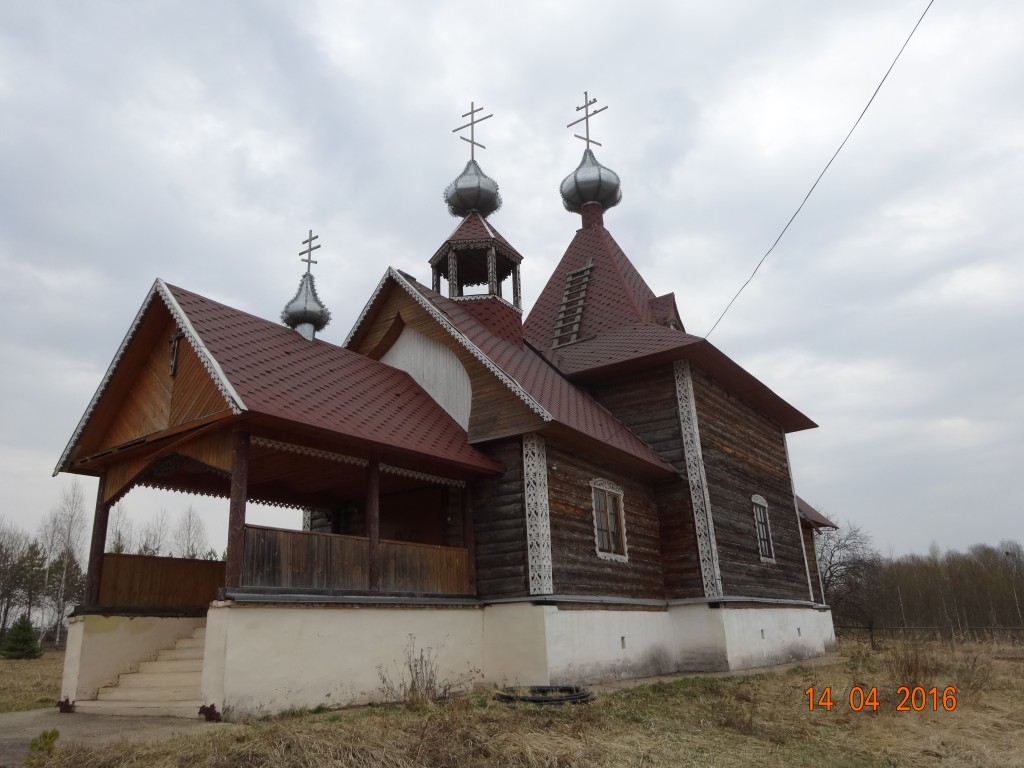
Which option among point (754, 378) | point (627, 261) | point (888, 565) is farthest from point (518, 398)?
point (888, 565)

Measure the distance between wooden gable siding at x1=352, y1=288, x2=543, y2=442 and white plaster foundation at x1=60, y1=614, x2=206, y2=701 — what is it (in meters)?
5.13

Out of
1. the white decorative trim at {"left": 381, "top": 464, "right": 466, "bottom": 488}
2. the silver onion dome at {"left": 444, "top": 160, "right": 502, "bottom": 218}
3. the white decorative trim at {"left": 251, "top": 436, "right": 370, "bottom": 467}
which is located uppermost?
the silver onion dome at {"left": 444, "top": 160, "right": 502, "bottom": 218}

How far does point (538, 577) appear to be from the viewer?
1097 cm

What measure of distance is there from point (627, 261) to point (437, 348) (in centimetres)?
782

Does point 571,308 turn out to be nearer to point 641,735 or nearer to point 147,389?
point 147,389

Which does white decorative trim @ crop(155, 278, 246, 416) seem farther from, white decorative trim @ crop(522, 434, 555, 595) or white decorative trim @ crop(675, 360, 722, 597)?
white decorative trim @ crop(675, 360, 722, 597)

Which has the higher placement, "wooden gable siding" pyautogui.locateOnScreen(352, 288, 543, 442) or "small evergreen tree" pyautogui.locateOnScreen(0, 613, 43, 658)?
"wooden gable siding" pyautogui.locateOnScreen(352, 288, 543, 442)

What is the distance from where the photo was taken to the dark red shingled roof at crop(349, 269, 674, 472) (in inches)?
476

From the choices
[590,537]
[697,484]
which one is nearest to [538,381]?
[590,537]

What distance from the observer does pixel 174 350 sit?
9.98 metres

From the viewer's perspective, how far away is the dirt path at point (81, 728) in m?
6.50

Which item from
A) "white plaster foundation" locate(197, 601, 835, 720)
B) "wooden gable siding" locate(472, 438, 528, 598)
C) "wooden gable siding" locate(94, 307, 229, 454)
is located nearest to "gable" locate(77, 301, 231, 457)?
"wooden gable siding" locate(94, 307, 229, 454)

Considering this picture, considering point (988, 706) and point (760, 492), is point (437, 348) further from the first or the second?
point (988, 706)
